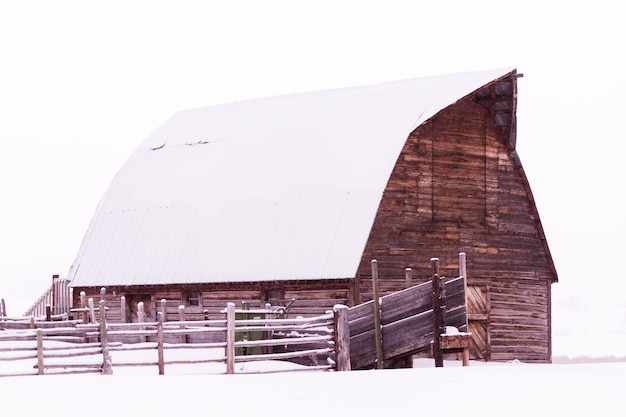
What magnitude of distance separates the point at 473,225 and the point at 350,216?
169 inches

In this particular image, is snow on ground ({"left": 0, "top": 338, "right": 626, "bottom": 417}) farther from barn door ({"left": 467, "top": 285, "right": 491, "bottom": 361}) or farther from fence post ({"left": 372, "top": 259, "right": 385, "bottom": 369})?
barn door ({"left": 467, "top": 285, "right": 491, "bottom": 361})

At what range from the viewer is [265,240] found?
37.3 m

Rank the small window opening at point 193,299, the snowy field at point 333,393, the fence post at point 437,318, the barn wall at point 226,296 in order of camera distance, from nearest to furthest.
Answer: the snowy field at point 333,393
the fence post at point 437,318
the barn wall at point 226,296
the small window opening at point 193,299

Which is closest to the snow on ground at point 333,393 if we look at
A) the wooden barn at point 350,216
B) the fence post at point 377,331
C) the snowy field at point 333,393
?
the snowy field at point 333,393

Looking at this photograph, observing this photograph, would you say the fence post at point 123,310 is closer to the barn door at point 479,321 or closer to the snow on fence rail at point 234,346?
the snow on fence rail at point 234,346

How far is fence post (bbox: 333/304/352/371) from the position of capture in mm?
28375

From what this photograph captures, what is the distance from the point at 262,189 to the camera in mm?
38938

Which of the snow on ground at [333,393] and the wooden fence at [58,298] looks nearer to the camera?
the snow on ground at [333,393]

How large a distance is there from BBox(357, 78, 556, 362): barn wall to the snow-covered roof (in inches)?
31.9

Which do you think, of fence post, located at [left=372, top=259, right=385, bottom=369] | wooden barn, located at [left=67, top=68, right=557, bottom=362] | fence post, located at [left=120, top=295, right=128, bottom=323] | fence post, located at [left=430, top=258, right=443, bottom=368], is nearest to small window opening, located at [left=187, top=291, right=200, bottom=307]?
wooden barn, located at [left=67, top=68, right=557, bottom=362]

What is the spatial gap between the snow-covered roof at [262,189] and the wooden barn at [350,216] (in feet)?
0.16

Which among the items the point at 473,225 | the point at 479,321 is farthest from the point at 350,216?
the point at 479,321

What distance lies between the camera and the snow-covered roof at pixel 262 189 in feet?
117

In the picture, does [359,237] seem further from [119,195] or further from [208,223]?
[119,195]
